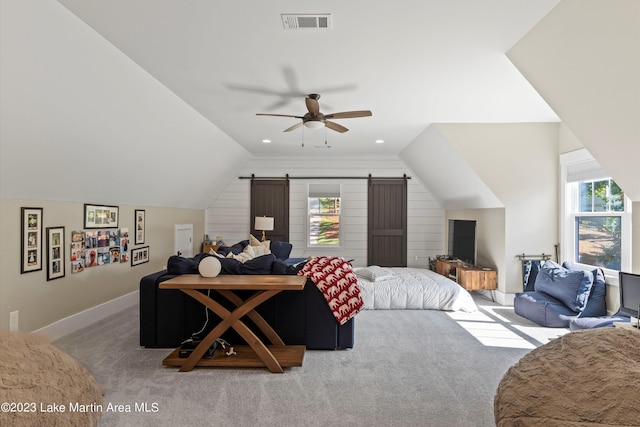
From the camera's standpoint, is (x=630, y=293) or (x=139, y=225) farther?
(x=139, y=225)

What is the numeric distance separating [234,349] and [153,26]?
2.68 m

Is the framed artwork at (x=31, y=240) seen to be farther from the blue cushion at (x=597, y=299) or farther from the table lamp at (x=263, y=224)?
the blue cushion at (x=597, y=299)

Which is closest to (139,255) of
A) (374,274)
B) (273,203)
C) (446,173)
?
(273,203)

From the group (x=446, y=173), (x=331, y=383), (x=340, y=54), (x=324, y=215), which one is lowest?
(x=331, y=383)

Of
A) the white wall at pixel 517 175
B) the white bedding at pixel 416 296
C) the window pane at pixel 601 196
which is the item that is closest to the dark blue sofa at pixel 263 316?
the white bedding at pixel 416 296

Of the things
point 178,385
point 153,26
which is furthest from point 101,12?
point 178,385

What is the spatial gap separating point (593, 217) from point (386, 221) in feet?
12.9

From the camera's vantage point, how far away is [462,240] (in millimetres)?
6523

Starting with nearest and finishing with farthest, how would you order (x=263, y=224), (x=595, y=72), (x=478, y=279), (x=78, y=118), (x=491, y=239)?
(x=595, y=72)
(x=78, y=118)
(x=478, y=279)
(x=491, y=239)
(x=263, y=224)

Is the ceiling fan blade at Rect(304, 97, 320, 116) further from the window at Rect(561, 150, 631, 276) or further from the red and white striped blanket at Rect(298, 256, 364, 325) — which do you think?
the window at Rect(561, 150, 631, 276)

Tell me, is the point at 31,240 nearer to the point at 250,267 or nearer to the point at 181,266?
the point at 181,266

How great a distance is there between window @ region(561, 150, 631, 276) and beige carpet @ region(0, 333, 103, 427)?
5.15 metres

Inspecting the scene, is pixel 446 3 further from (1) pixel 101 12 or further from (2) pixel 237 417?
(2) pixel 237 417

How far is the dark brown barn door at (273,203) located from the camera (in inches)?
320
